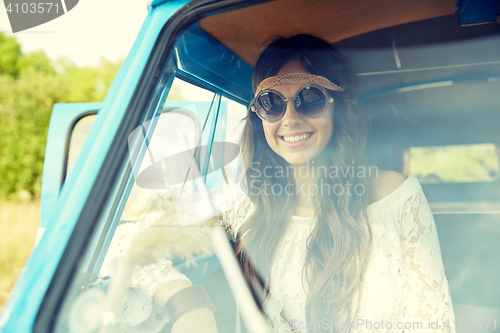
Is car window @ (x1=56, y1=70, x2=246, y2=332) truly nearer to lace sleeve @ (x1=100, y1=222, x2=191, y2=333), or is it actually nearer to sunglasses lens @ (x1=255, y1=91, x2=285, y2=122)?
lace sleeve @ (x1=100, y1=222, x2=191, y2=333)

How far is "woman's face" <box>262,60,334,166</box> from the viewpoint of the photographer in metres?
1.41

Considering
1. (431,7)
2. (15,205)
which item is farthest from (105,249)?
(15,205)

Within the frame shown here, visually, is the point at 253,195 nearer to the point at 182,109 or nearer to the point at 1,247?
the point at 182,109

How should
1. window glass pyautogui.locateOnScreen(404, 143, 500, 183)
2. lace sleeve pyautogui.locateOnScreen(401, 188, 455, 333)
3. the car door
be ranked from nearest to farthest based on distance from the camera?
the car door < lace sleeve pyautogui.locateOnScreen(401, 188, 455, 333) < window glass pyautogui.locateOnScreen(404, 143, 500, 183)

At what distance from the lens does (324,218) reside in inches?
58.2

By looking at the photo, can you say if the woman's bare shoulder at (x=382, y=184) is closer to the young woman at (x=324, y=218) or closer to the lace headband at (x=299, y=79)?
the young woman at (x=324, y=218)

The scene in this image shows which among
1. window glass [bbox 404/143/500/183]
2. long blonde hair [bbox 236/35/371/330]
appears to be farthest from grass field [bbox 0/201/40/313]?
window glass [bbox 404/143/500/183]

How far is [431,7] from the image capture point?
1.72m

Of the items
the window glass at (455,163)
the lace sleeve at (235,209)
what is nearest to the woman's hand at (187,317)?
the lace sleeve at (235,209)

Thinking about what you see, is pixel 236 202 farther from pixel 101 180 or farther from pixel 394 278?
pixel 101 180

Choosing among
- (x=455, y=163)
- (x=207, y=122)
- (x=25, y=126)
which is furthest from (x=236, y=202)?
(x=25, y=126)

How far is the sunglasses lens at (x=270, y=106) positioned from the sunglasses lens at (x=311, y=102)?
78 mm

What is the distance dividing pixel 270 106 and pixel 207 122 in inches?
14.5

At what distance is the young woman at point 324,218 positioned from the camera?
50.9 inches
